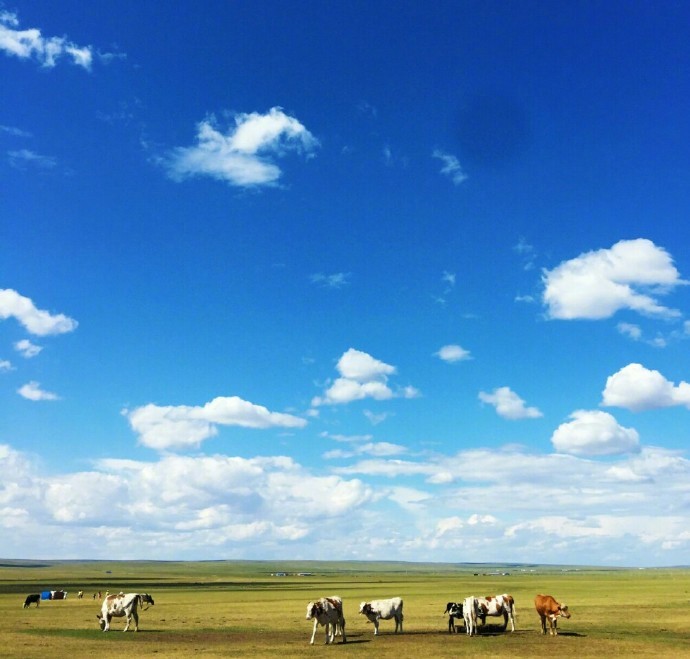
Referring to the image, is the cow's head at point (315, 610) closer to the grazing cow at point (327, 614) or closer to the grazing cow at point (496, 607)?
the grazing cow at point (327, 614)

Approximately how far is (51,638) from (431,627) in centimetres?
2203

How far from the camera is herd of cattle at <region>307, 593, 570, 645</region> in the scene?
34.0 meters

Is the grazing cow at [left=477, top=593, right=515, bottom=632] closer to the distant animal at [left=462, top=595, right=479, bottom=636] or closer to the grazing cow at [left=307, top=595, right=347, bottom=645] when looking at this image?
the distant animal at [left=462, top=595, right=479, bottom=636]

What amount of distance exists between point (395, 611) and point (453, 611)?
10.9ft

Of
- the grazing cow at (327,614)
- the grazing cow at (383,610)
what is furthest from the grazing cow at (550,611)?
the grazing cow at (327,614)

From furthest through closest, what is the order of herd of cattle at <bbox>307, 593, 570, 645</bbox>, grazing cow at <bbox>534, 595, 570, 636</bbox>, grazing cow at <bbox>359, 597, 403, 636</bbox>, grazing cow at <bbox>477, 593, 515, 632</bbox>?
grazing cow at <bbox>477, 593, 515, 632</bbox> < grazing cow at <bbox>359, 597, 403, 636</bbox> < grazing cow at <bbox>534, 595, 570, 636</bbox> < herd of cattle at <bbox>307, 593, 570, 645</bbox>

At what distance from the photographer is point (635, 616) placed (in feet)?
159

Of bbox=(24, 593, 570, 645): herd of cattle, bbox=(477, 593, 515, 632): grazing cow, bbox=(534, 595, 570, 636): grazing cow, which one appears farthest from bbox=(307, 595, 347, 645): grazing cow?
bbox=(534, 595, 570, 636): grazing cow

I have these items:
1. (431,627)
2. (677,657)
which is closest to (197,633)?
(431,627)

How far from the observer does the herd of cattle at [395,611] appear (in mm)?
34094

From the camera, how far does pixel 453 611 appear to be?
3809 cm

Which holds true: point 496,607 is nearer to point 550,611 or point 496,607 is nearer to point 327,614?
point 550,611

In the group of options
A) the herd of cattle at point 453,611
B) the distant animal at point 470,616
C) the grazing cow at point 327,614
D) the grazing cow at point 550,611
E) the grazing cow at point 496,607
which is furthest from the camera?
the grazing cow at point 496,607

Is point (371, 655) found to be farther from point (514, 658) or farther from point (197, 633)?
point (197, 633)
